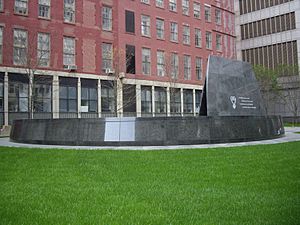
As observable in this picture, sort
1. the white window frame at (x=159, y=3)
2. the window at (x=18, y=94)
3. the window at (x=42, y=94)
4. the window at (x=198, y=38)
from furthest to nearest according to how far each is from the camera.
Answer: the window at (x=198, y=38) → the white window frame at (x=159, y=3) → the window at (x=42, y=94) → the window at (x=18, y=94)

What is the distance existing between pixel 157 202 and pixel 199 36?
45127mm

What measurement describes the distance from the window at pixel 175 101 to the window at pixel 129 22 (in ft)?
29.3

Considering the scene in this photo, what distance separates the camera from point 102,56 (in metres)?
37.8

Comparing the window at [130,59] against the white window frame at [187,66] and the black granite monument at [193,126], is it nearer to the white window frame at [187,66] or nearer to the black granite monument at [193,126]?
the white window frame at [187,66]

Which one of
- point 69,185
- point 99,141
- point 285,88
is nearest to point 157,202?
point 69,185

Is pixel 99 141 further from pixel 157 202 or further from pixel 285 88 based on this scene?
pixel 285 88

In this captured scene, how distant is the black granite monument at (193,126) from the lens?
1461 centimetres

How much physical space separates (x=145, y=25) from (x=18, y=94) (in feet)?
59.9

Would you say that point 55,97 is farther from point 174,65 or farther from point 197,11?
point 197,11

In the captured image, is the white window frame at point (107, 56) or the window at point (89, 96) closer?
the window at point (89, 96)

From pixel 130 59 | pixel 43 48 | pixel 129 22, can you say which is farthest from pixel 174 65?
pixel 43 48

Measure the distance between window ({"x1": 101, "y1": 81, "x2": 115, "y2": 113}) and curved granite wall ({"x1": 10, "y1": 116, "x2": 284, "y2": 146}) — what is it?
21.2 m

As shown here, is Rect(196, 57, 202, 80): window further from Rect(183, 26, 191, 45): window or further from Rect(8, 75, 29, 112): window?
Rect(8, 75, 29, 112): window

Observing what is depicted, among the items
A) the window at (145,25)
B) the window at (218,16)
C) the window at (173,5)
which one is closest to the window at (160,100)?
the window at (145,25)
